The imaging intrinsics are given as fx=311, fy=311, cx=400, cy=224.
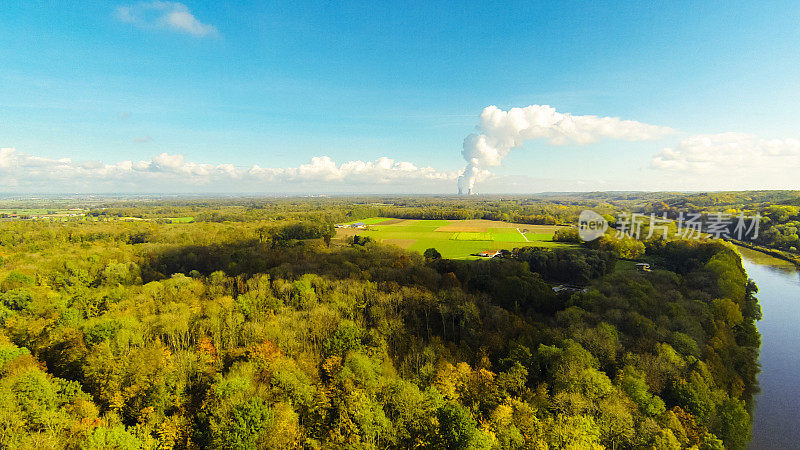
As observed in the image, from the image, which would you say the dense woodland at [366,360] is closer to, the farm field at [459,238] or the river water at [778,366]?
the river water at [778,366]

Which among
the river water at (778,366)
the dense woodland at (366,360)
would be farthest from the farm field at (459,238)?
the river water at (778,366)

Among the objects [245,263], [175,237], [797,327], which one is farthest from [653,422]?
[175,237]

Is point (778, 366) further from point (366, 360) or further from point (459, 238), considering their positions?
point (459, 238)

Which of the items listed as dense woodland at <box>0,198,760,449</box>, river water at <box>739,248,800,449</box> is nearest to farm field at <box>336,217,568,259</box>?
dense woodland at <box>0,198,760,449</box>

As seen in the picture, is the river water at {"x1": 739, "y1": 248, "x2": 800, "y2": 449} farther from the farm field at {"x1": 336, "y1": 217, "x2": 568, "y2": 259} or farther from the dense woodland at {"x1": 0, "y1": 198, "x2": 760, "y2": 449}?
the farm field at {"x1": 336, "y1": 217, "x2": 568, "y2": 259}

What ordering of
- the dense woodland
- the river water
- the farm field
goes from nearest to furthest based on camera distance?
the dense woodland → the river water → the farm field

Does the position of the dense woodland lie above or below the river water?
above
